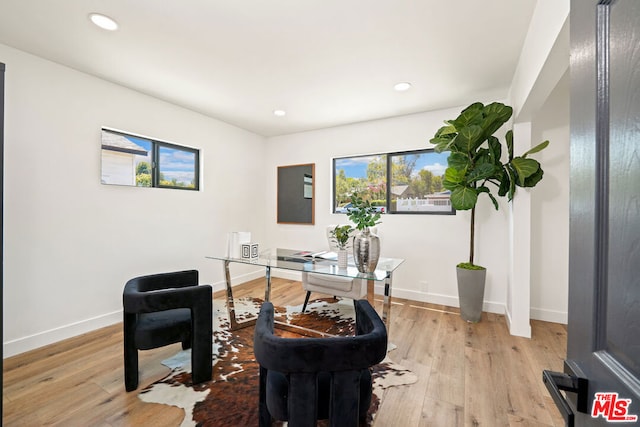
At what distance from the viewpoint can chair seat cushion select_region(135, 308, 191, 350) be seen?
6.02 feet

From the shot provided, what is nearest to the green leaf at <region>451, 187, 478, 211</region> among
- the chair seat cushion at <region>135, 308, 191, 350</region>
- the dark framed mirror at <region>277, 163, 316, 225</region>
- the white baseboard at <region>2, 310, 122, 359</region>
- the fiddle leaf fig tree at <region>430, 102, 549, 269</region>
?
the fiddle leaf fig tree at <region>430, 102, 549, 269</region>

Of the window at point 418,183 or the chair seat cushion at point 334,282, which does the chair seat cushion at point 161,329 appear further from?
the window at point 418,183

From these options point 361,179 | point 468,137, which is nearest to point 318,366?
point 468,137

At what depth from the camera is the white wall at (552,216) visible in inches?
114

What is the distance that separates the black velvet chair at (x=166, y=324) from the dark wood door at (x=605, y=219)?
188 centimetres

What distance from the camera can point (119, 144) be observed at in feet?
9.89

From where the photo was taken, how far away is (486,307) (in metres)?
3.31

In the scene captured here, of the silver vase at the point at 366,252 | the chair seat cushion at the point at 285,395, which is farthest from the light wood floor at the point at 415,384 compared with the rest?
the silver vase at the point at 366,252

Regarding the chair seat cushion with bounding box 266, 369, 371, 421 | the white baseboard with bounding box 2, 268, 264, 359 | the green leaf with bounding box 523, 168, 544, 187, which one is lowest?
the white baseboard with bounding box 2, 268, 264, 359

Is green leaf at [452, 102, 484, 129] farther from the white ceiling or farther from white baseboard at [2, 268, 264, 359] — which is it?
white baseboard at [2, 268, 264, 359]

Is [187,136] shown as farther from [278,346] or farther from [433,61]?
[278,346]

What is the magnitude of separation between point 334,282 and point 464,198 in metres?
1.57

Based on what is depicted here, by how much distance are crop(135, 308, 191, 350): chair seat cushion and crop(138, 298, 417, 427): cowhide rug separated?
0.99 ft

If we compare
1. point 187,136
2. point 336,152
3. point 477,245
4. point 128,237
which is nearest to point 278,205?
point 336,152
